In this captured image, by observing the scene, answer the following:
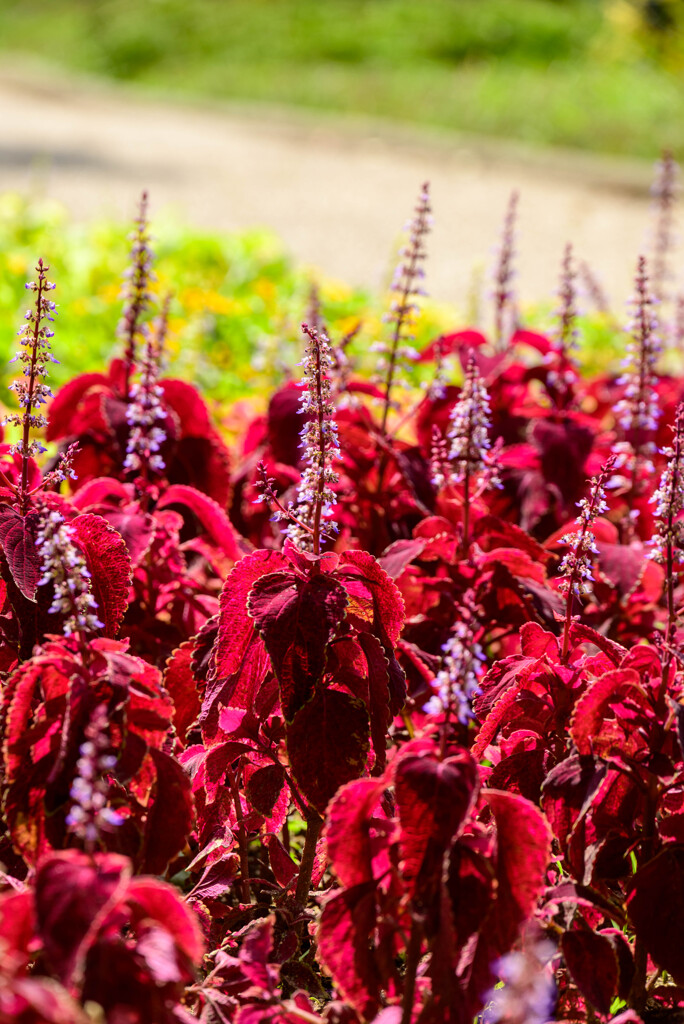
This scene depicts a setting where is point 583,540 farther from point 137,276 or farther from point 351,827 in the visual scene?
point 137,276

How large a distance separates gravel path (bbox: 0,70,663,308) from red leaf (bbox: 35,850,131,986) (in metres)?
7.60

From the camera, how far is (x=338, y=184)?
43.6 ft

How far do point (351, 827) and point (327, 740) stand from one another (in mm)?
237

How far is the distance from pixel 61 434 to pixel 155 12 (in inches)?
946

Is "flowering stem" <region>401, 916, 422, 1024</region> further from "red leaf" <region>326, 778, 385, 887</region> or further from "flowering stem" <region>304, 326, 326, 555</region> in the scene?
Result: "flowering stem" <region>304, 326, 326, 555</region>

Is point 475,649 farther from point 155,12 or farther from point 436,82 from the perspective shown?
point 155,12

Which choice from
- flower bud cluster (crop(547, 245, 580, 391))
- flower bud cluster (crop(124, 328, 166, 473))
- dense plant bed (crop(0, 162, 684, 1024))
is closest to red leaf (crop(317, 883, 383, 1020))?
dense plant bed (crop(0, 162, 684, 1024))

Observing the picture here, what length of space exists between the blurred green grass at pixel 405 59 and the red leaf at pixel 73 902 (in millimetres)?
14478

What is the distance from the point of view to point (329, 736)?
1.78 m

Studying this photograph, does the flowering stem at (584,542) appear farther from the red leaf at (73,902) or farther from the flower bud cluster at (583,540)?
the red leaf at (73,902)

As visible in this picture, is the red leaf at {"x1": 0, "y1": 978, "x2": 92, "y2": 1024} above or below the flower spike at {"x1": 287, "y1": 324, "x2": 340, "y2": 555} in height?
below

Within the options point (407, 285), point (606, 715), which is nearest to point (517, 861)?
point (606, 715)

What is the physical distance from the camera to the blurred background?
11.3 meters

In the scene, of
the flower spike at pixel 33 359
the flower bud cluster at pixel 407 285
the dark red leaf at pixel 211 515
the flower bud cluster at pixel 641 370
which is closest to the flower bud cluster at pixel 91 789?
the flower spike at pixel 33 359
